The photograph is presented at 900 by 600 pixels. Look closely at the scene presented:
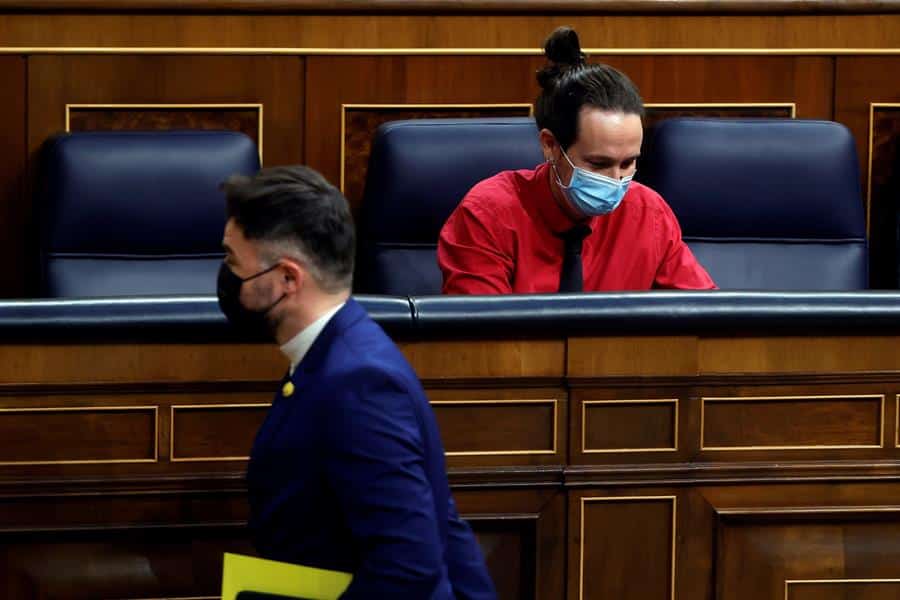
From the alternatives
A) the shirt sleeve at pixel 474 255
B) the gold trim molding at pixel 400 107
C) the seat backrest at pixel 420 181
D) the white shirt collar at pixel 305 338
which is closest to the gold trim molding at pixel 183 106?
the gold trim molding at pixel 400 107

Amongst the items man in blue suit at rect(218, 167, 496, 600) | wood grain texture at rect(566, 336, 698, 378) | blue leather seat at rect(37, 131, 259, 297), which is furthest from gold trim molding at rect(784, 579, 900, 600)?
blue leather seat at rect(37, 131, 259, 297)

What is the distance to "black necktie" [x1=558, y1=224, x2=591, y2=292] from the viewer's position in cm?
175

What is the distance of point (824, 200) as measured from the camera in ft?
6.83

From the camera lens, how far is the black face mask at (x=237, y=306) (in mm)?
1074

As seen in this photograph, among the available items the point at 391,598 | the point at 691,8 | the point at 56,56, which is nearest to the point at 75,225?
the point at 56,56

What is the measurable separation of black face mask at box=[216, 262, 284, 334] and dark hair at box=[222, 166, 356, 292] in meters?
0.04

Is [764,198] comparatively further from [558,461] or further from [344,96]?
[558,461]

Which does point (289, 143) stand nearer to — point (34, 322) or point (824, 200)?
point (824, 200)

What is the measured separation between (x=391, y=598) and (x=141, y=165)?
1143mm

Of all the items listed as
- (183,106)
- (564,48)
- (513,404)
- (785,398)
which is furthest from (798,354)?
(183,106)

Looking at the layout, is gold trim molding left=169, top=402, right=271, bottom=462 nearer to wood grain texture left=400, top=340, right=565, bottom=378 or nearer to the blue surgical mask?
wood grain texture left=400, top=340, right=565, bottom=378

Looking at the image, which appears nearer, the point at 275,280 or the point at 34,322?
the point at 275,280

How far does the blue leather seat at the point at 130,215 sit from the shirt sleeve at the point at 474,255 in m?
0.37

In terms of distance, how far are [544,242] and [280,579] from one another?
815 mm
